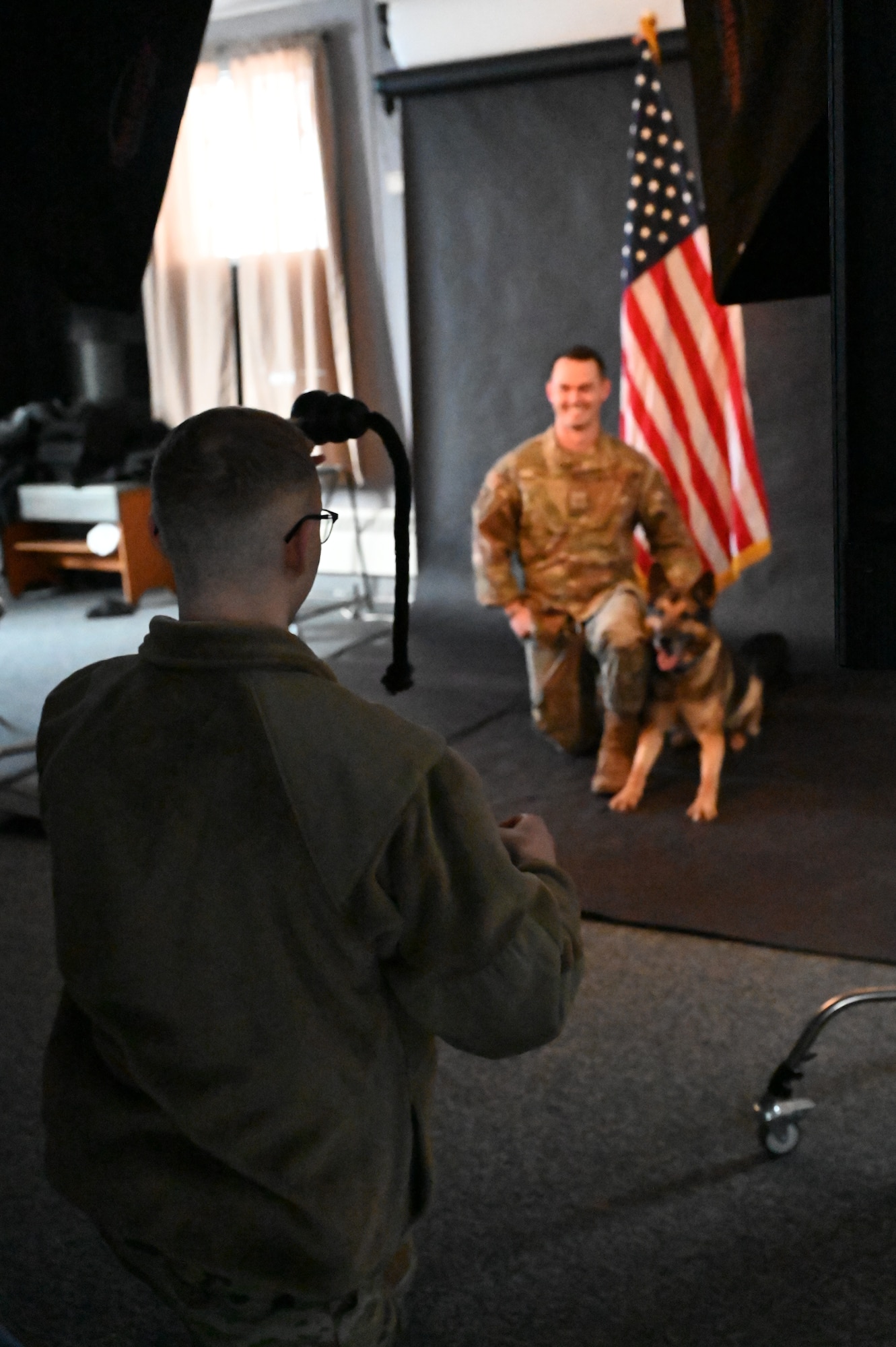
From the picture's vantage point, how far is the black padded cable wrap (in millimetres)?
1096

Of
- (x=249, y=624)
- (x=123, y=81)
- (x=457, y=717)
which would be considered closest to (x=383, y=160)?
(x=457, y=717)

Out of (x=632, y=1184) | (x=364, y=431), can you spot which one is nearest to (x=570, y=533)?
Answer: (x=632, y=1184)

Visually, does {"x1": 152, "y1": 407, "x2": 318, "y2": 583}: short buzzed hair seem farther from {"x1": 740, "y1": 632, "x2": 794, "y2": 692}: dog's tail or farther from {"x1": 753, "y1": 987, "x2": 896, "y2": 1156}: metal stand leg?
{"x1": 740, "y1": 632, "x2": 794, "y2": 692}: dog's tail

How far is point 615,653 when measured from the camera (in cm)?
397

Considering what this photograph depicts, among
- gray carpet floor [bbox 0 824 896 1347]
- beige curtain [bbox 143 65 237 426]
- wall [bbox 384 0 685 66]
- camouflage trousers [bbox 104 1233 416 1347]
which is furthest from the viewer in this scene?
beige curtain [bbox 143 65 237 426]

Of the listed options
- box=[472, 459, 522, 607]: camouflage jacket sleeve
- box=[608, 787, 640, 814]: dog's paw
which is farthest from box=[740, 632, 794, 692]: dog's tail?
box=[608, 787, 640, 814]: dog's paw

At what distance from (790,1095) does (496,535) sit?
263 centimetres

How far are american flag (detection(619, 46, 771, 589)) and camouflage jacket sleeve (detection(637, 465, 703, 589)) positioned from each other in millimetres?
489

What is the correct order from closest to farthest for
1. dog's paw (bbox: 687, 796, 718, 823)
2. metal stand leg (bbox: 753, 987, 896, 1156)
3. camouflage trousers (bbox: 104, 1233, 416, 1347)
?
camouflage trousers (bbox: 104, 1233, 416, 1347) → metal stand leg (bbox: 753, 987, 896, 1156) → dog's paw (bbox: 687, 796, 718, 823)

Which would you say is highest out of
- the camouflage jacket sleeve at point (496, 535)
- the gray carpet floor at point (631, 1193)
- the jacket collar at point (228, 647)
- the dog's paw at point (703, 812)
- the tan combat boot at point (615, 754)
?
the jacket collar at point (228, 647)

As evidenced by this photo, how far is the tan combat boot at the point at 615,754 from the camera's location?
3.87m

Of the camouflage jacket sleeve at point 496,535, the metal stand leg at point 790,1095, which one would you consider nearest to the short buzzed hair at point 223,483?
the metal stand leg at point 790,1095

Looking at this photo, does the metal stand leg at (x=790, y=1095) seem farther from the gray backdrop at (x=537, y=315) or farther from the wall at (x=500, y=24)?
the wall at (x=500, y=24)

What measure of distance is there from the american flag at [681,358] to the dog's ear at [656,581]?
366 mm
